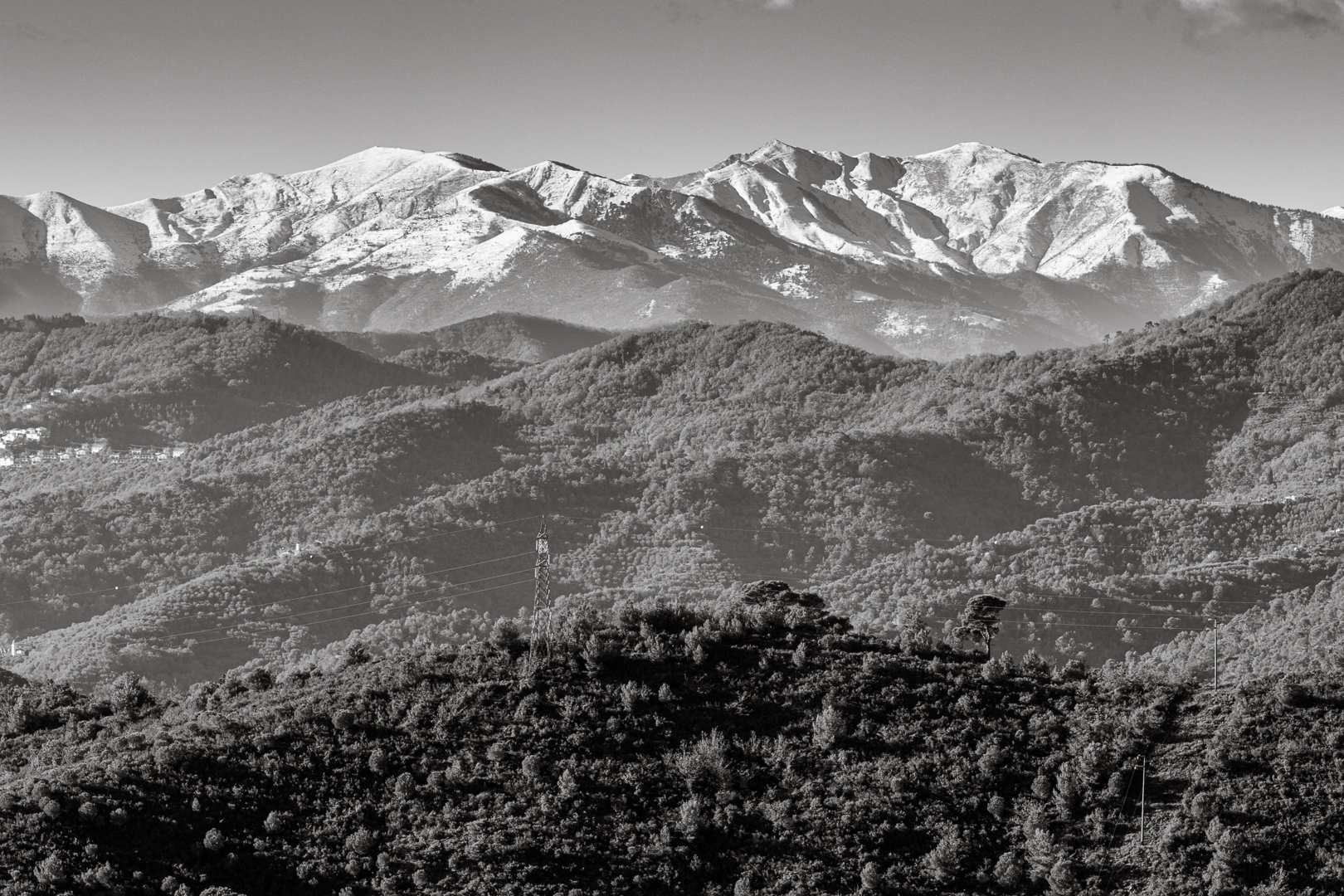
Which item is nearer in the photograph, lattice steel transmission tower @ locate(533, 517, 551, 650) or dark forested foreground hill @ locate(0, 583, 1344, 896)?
dark forested foreground hill @ locate(0, 583, 1344, 896)

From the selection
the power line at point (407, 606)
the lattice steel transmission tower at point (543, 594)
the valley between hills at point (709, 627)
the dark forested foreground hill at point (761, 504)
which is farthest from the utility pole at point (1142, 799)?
the power line at point (407, 606)

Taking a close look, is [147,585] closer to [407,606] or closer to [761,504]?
[407,606]

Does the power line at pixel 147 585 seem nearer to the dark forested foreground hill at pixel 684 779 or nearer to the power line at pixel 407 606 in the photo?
the power line at pixel 407 606

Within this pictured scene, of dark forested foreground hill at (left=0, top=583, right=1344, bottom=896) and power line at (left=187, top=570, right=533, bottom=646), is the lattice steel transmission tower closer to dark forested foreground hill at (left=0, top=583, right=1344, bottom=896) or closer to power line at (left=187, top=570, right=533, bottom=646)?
dark forested foreground hill at (left=0, top=583, right=1344, bottom=896)

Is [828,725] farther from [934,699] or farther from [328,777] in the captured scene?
[328,777]

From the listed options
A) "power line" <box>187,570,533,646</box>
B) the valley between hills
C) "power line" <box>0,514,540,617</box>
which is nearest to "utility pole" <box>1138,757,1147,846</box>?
the valley between hills

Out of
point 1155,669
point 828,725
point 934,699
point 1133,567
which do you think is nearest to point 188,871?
point 828,725

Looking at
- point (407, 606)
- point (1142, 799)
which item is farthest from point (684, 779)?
point (407, 606)
